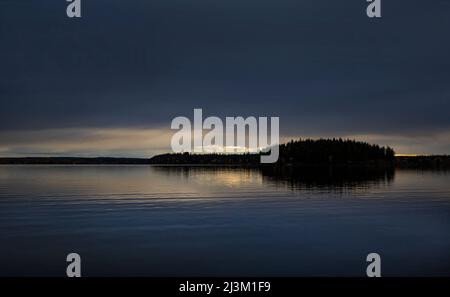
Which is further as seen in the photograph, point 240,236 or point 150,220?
point 150,220

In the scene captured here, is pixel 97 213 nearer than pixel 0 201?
Yes

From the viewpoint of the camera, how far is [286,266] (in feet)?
70.5

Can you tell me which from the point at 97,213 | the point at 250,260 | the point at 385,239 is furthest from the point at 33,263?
the point at 385,239

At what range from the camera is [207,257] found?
23.2 meters
